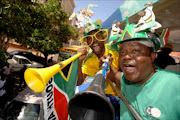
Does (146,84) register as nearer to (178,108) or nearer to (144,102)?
(144,102)

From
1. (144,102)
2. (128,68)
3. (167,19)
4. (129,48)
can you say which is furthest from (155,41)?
(167,19)

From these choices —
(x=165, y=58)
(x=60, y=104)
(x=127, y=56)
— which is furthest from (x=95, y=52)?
(x=165, y=58)

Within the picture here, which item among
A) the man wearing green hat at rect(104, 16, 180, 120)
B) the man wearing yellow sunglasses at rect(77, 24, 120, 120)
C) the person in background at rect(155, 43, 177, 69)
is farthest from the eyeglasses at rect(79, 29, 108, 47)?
the person in background at rect(155, 43, 177, 69)

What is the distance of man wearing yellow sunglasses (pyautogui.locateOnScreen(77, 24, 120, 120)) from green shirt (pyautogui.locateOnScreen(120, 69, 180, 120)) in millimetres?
977

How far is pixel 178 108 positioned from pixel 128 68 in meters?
0.69

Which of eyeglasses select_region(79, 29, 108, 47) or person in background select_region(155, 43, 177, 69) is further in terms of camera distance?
person in background select_region(155, 43, 177, 69)

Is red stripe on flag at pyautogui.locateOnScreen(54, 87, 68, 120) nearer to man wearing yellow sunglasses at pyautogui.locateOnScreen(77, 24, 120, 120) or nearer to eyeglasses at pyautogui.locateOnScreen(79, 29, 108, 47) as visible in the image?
man wearing yellow sunglasses at pyautogui.locateOnScreen(77, 24, 120, 120)

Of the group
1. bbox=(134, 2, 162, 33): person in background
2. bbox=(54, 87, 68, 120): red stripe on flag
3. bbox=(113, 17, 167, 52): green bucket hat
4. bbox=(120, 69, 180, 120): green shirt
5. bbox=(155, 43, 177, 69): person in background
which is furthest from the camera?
bbox=(155, 43, 177, 69): person in background

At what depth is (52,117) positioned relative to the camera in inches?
67.7

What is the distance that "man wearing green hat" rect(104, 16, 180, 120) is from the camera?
1.18 m

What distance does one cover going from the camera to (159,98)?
1255mm

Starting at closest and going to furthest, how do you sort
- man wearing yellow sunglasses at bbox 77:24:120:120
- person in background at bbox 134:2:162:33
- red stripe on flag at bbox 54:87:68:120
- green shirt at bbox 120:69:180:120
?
green shirt at bbox 120:69:180:120
person in background at bbox 134:2:162:33
red stripe on flag at bbox 54:87:68:120
man wearing yellow sunglasses at bbox 77:24:120:120

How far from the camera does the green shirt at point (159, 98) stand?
116 centimetres

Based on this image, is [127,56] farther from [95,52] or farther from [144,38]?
[95,52]
